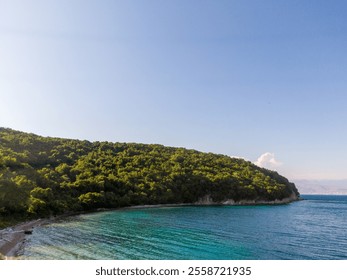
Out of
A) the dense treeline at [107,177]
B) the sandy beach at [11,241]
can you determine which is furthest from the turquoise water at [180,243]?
the dense treeline at [107,177]

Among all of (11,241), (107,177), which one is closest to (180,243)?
(11,241)

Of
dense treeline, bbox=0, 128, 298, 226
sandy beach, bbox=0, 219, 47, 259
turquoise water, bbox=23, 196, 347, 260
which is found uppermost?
dense treeline, bbox=0, 128, 298, 226

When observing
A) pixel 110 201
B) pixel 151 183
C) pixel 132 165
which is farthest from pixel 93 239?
pixel 132 165

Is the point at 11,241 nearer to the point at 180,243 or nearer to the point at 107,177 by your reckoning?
the point at 180,243

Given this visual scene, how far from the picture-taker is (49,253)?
77.3 ft

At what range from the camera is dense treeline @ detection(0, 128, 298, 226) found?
1882 inches

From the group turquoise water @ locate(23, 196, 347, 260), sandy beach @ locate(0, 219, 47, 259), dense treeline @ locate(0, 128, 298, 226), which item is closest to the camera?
turquoise water @ locate(23, 196, 347, 260)

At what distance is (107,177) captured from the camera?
72.1 m

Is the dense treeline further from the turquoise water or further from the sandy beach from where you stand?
the turquoise water

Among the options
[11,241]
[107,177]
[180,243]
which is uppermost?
[107,177]

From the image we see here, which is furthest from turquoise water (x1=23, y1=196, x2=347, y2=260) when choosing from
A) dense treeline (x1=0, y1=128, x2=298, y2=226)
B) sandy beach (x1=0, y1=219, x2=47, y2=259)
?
dense treeline (x1=0, y1=128, x2=298, y2=226)

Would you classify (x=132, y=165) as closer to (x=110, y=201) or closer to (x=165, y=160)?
(x=165, y=160)

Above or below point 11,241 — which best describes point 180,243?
above
